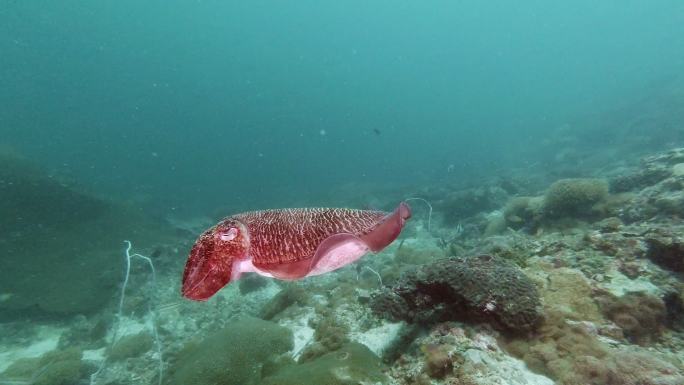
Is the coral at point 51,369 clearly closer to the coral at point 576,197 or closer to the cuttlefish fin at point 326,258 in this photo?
the cuttlefish fin at point 326,258

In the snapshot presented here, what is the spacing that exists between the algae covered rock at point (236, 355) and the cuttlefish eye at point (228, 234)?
3.41 meters

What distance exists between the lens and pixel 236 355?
15.7 feet

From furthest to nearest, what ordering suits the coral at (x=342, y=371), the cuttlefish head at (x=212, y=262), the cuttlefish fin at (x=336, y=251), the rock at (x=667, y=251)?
1. the rock at (x=667, y=251)
2. the coral at (x=342, y=371)
3. the cuttlefish head at (x=212, y=262)
4. the cuttlefish fin at (x=336, y=251)

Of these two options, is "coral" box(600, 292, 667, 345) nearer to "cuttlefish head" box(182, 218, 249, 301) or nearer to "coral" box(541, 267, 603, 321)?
"coral" box(541, 267, 603, 321)

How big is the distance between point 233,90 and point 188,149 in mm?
51525

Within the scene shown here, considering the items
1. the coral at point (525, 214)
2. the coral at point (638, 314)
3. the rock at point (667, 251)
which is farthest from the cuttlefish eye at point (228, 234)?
the coral at point (525, 214)

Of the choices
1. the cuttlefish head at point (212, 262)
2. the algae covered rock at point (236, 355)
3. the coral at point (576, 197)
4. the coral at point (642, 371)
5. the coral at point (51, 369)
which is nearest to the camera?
the cuttlefish head at point (212, 262)

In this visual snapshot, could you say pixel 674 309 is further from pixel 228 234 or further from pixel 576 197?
pixel 576 197

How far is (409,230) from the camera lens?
15.2 metres

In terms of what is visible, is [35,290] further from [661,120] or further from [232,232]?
[661,120]

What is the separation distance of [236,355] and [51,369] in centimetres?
624

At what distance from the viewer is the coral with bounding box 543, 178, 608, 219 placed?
7.72 meters

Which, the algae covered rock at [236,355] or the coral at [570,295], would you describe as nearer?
the coral at [570,295]

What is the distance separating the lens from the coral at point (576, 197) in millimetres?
7723
